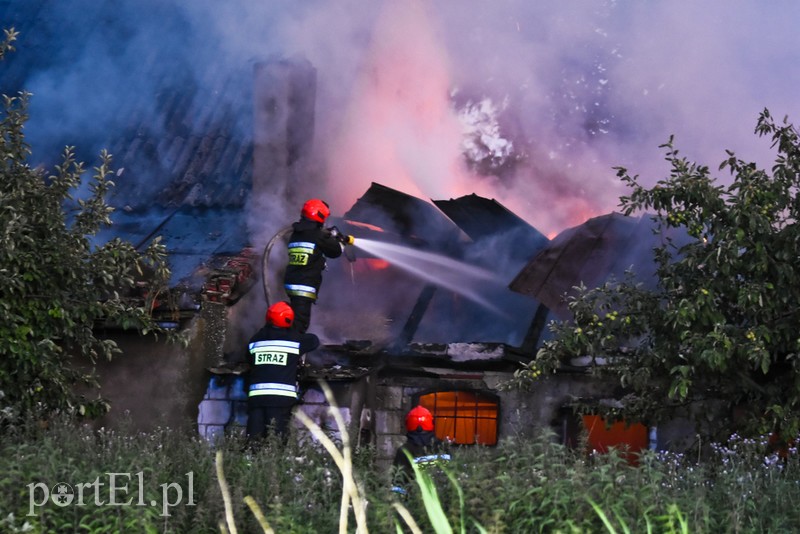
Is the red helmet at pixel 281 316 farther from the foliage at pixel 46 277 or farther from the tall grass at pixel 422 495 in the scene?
the tall grass at pixel 422 495

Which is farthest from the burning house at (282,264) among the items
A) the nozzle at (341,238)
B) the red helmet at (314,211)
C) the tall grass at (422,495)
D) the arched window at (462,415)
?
the tall grass at (422,495)

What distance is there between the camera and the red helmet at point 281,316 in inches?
376

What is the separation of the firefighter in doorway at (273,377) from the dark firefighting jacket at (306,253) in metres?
0.98

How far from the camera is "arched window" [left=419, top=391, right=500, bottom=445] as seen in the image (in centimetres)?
1148

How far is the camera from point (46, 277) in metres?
8.51

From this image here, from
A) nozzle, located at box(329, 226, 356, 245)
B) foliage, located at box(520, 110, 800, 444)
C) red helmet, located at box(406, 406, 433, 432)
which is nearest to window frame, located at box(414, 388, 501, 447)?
nozzle, located at box(329, 226, 356, 245)

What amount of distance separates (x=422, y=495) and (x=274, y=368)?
4595 mm

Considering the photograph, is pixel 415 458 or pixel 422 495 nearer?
pixel 422 495

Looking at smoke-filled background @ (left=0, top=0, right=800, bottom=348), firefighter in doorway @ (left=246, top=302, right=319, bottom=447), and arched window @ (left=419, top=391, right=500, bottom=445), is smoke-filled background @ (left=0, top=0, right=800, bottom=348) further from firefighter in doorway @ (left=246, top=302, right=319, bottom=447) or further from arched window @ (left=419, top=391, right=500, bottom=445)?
firefighter in doorway @ (left=246, top=302, right=319, bottom=447)

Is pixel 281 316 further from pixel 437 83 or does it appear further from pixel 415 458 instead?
pixel 437 83

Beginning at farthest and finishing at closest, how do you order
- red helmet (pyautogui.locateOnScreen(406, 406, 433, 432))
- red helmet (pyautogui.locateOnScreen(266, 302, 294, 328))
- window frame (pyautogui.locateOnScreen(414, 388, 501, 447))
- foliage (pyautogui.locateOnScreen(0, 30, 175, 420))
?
window frame (pyautogui.locateOnScreen(414, 388, 501, 447)) < red helmet (pyautogui.locateOnScreen(266, 302, 294, 328)) < foliage (pyautogui.locateOnScreen(0, 30, 175, 420)) < red helmet (pyautogui.locateOnScreen(406, 406, 433, 432))

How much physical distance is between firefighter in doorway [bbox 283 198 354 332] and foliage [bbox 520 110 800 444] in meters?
2.96

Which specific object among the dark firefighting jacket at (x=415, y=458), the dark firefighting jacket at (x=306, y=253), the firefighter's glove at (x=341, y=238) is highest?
the firefighter's glove at (x=341, y=238)

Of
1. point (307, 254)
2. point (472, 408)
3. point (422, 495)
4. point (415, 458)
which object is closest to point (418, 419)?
point (415, 458)
